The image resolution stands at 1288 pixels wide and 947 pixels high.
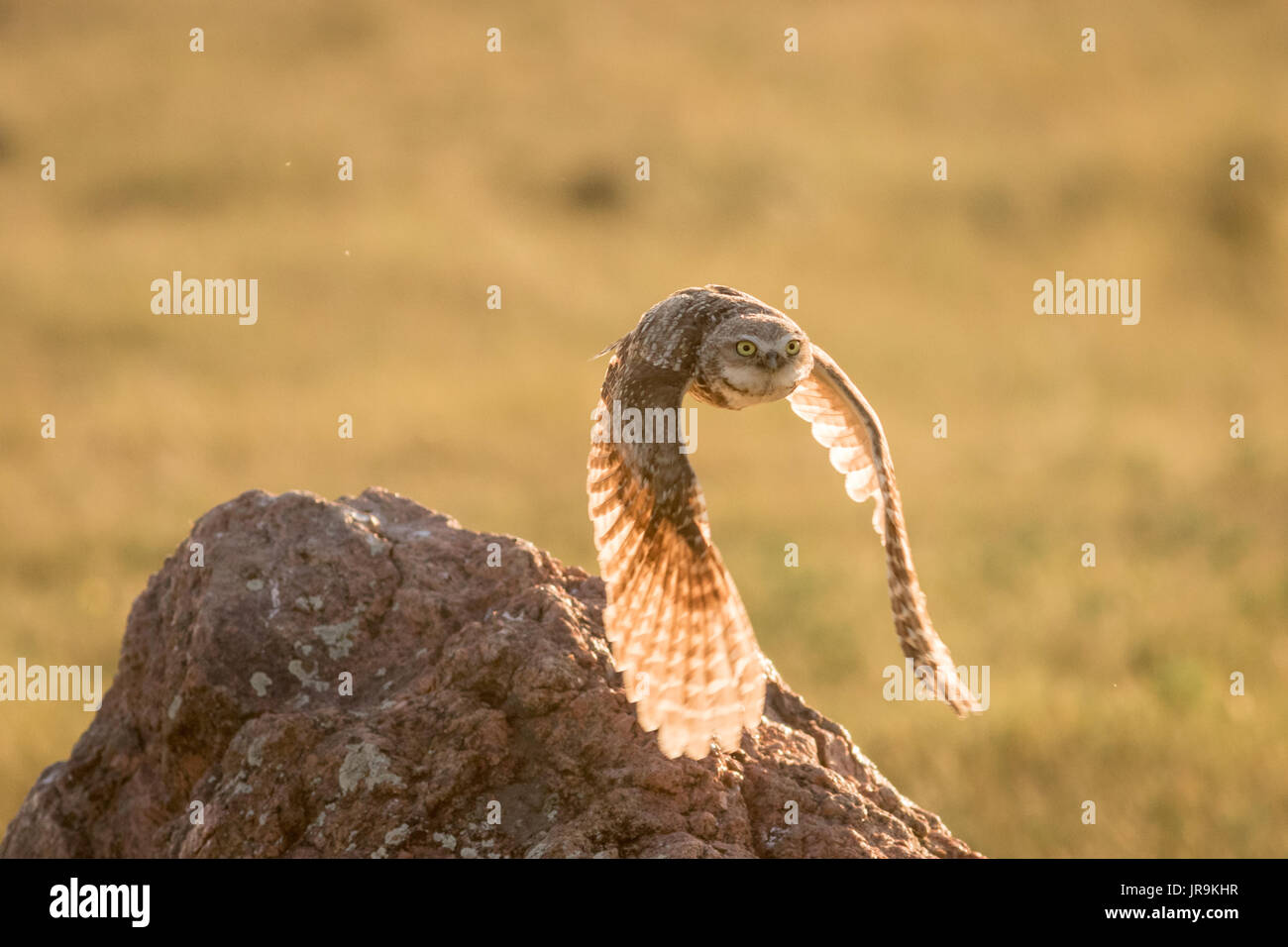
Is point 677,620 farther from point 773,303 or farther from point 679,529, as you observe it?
point 773,303

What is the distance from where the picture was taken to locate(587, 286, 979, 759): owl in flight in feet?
14.7

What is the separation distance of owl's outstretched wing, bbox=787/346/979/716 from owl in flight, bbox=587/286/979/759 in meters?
0.61

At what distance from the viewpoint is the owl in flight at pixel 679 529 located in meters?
4.49

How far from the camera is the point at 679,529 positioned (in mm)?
4543

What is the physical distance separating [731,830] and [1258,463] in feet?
53.2

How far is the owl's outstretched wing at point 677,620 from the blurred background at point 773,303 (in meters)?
5.46
